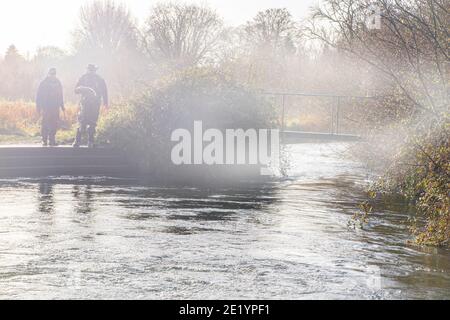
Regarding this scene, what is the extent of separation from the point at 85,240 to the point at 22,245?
80 cm

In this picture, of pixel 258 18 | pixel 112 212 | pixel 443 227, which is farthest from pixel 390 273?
pixel 258 18

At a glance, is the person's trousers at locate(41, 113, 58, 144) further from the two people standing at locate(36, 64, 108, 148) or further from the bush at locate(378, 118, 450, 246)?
the bush at locate(378, 118, 450, 246)

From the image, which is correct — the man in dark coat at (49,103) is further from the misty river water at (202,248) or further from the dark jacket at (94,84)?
the misty river water at (202,248)

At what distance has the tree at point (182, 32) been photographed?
57.7m

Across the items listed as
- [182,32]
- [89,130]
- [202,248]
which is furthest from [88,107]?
[182,32]

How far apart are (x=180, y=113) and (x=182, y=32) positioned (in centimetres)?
3748

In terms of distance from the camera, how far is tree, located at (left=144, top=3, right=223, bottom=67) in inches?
2272

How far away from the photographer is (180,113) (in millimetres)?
21000

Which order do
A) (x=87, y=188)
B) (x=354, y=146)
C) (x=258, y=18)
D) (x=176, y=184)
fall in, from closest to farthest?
(x=87, y=188) < (x=176, y=184) < (x=354, y=146) < (x=258, y=18)

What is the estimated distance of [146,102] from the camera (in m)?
21.3

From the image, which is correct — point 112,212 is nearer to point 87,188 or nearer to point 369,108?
point 87,188

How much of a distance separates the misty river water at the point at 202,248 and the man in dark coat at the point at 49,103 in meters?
4.42

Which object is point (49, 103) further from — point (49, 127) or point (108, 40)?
point (108, 40)

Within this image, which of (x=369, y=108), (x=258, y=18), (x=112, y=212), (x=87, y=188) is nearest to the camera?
(x=112, y=212)
